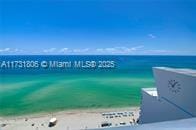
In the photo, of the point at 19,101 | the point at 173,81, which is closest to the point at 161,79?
the point at 173,81

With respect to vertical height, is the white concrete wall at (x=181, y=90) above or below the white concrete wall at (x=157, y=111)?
above

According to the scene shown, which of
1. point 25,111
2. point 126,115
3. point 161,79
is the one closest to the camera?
point 161,79

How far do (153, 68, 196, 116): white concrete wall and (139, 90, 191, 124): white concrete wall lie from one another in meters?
0.14

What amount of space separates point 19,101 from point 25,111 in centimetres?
389

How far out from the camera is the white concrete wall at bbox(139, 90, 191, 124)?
527 centimetres

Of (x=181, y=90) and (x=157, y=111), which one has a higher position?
(x=181, y=90)

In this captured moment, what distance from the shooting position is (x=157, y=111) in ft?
20.9

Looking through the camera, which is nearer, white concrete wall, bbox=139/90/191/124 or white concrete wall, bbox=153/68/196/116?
white concrete wall, bbox=153/68/196/116

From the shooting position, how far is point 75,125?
37.6ft

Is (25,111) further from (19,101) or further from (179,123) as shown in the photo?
(179,123)

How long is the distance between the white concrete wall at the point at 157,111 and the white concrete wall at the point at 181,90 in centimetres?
14

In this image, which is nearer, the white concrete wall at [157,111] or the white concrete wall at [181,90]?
the white concrete wall at [181,90]

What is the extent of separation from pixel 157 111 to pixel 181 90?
1473 millimetres

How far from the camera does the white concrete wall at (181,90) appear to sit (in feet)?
15.0
